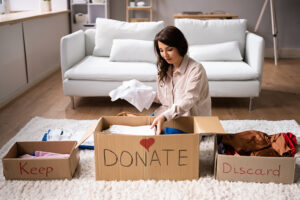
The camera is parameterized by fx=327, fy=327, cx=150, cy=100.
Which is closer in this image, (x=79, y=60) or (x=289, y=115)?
(x=289, y=115)

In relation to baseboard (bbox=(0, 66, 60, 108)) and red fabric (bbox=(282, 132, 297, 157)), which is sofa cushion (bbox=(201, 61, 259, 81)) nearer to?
red fabric (bbox=(282, 132, 297, 157))

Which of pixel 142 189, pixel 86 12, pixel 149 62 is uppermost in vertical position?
pixel 86 12

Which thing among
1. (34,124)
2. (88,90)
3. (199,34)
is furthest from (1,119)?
(199,34)

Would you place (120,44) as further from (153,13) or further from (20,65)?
(153,13)

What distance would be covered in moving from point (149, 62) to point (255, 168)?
184cm

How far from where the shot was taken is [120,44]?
130 inches

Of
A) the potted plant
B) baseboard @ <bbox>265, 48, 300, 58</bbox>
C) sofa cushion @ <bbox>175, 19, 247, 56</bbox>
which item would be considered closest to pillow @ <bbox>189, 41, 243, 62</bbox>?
sofa cushion @ <bbox>175, 19, 247, 56</bbox>

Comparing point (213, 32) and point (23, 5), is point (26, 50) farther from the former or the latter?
point (213, 32)

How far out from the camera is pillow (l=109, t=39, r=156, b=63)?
3291mm

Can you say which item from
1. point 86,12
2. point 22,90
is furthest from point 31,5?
point 22,90

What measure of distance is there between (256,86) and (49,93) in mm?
2194

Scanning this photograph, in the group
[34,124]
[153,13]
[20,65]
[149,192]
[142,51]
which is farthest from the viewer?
[153,13]

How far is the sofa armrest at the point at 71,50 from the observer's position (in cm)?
303

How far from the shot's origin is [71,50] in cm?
315
